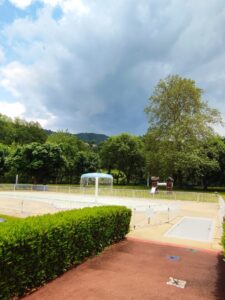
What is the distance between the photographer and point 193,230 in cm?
1169

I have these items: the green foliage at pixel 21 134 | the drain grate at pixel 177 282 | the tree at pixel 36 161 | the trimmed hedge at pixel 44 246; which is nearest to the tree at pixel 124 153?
the tree at pixel 36 161

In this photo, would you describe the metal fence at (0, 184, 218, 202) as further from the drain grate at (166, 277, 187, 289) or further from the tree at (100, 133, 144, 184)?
the tree at (100, 133, 144, 184)

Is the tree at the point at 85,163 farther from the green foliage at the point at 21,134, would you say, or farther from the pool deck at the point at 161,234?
the pool deck at the point at 161,234

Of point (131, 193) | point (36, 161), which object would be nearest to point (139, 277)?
point (131, 193)

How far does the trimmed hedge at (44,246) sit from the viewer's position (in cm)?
421

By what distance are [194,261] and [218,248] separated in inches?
78.8

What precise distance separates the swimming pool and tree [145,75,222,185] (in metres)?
20.0

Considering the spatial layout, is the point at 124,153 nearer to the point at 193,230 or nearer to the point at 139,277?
the point at 193,230

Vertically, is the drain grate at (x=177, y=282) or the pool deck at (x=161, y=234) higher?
the pool deck at (x=161, y=234)

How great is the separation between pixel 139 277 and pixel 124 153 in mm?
49308

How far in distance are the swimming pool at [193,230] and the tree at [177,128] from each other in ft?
65.5

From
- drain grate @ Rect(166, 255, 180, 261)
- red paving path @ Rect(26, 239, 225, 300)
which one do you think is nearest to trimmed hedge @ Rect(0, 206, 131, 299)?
red paving path @ Rect(26, 239, 225, 300)

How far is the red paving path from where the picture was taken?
189 inches

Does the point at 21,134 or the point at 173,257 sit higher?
the point at 21,134
